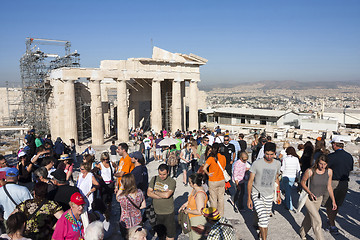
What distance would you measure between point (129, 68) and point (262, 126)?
49.3 feet

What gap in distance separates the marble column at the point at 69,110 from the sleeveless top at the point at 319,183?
16.7 metres

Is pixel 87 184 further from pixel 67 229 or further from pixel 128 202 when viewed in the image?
pixel 67 229

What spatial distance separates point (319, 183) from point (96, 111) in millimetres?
16343

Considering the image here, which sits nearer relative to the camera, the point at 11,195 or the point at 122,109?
the point at 11,195

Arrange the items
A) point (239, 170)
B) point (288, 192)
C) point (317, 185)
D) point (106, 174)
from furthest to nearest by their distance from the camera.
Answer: point (288, 192) < point (239, 170) < point (106, 174) < point (317, 185)

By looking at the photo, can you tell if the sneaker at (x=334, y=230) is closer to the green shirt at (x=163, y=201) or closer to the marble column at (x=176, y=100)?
the green shirt at (x=163, y=201)

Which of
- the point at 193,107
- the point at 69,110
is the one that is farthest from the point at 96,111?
the point at 193,107

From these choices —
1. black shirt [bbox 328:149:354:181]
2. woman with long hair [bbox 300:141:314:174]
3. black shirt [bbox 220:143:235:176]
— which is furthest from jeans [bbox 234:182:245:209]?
woman with long hair [bbox 300:141:314:174]

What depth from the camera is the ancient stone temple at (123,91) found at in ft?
61.9

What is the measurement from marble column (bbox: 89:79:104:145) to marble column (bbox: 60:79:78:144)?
1221 mm

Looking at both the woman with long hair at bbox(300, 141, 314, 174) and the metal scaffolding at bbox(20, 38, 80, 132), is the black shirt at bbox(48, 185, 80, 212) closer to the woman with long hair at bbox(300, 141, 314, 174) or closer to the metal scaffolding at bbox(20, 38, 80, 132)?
the woman with long hair at bbox(300, 141, 314, 174)

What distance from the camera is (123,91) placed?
20.1m

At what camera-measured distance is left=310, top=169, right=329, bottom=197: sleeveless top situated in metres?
5.41

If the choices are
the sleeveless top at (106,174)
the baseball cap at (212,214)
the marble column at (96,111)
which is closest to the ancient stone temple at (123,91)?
the marble column at (96,111)
